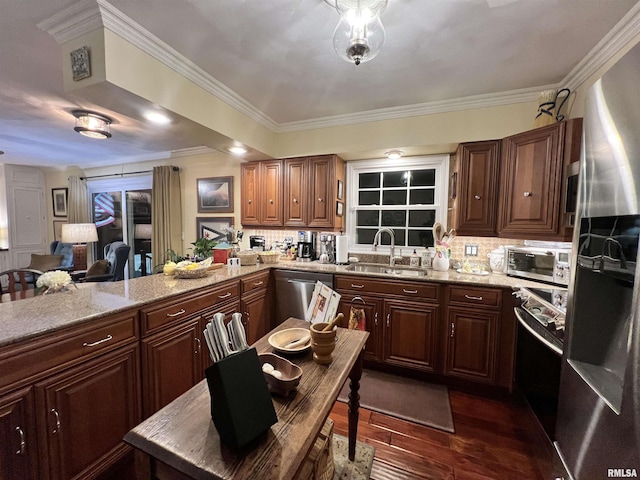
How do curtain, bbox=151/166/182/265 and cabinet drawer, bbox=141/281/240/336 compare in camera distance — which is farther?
curtain, bbox=151/166/182/265

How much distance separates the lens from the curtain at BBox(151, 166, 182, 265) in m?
4.01

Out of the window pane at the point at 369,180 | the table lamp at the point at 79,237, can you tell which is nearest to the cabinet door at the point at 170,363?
the window pane at the point at 369,180

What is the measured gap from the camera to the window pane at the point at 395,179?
3113 mm

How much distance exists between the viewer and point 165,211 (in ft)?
13.2

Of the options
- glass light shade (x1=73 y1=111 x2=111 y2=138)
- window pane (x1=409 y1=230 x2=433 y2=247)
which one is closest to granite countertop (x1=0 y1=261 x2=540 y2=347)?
window pane (x1=409 y1=230 x2=433 y2=247)

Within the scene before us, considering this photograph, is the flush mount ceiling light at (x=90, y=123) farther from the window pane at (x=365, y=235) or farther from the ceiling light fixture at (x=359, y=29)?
the window pane at (x=365, y=235)

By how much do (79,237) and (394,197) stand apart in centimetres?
509

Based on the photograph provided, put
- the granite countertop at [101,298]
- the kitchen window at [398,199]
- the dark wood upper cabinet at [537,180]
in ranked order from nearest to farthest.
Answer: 1. the granite countertop at [101,298]
2. the dark wood upper cabinet at [537,180]
3. the kitchen window at [398,199]

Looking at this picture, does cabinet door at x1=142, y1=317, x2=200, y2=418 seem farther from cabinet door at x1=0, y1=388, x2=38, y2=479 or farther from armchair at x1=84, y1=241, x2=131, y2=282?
armchair at x1=84, y1=241, x2=131, y2=282

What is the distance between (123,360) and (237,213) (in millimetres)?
2512

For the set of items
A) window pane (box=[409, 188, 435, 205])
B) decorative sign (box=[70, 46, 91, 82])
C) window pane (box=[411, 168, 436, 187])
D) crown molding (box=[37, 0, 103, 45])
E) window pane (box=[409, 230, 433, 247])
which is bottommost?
window pane (box=[409, 230, 433, 247])

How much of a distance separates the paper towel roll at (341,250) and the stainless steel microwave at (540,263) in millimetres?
1577

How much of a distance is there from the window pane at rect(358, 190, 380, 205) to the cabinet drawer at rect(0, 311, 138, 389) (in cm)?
261

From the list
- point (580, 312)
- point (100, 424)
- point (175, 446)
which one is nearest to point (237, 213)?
point (100, 424)
